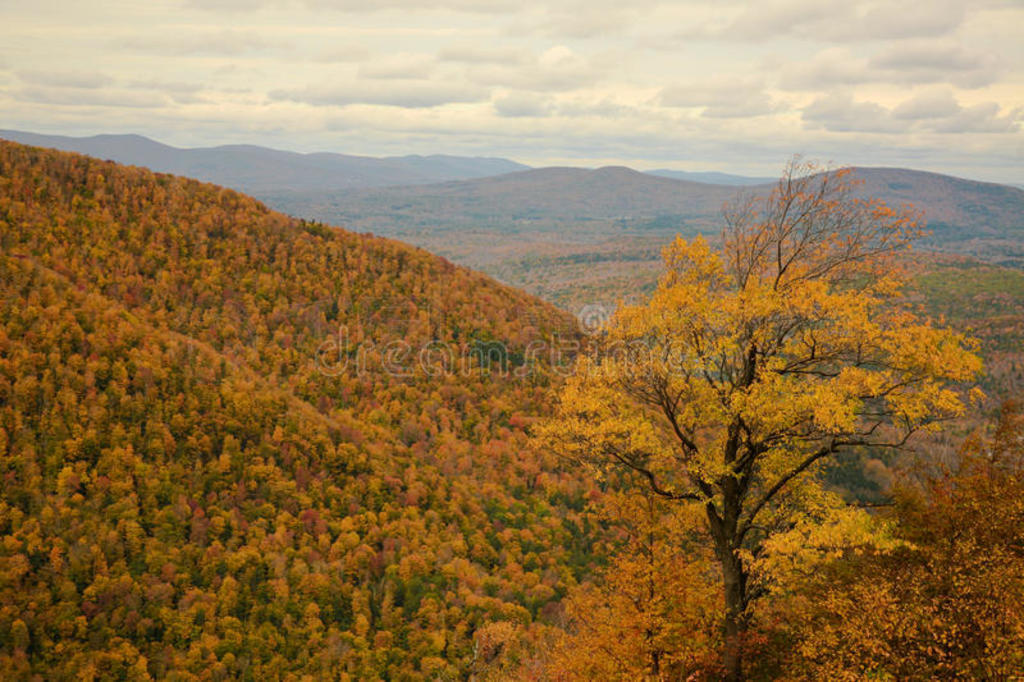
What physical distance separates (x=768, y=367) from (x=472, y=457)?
331 feet

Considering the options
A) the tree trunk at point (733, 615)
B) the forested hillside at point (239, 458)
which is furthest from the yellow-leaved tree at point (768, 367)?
the forested hillside at point (239, 458)

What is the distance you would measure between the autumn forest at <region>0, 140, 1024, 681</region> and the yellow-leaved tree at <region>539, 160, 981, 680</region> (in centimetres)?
12

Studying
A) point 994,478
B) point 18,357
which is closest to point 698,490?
point 994,478

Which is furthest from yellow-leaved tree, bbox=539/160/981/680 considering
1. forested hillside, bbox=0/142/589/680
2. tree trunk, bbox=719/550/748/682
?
forested hillside, bbox=0/142/589/680

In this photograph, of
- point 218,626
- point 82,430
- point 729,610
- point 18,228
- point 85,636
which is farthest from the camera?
point 18,228

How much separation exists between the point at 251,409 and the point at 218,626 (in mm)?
33119

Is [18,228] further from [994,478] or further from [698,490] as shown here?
[994,478]

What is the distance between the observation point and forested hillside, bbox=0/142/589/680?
2963 inches

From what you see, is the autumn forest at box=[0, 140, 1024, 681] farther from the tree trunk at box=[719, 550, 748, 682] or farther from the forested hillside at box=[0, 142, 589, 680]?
the forested hillside at box=[0, 142, 589, 680]

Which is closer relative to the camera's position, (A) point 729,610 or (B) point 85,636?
(A) point 729,610

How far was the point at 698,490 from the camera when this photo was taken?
19453mm

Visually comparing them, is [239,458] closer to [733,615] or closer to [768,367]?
[733,615]

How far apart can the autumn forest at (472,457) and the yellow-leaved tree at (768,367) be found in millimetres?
121

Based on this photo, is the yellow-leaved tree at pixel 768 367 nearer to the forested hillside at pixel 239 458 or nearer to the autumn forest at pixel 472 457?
the autumn forest at pixel 472 457
